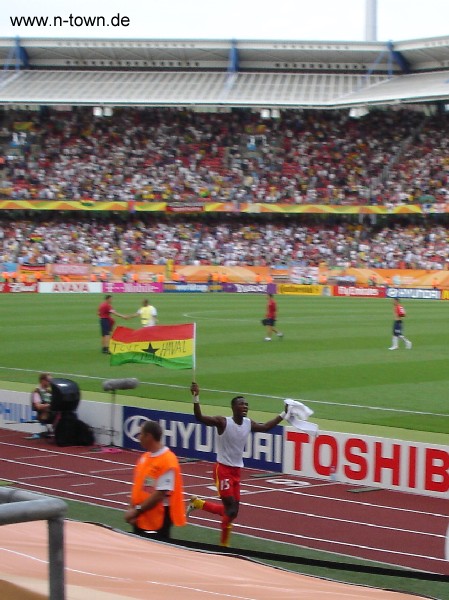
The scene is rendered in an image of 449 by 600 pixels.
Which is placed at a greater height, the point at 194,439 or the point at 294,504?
the point at 194,439

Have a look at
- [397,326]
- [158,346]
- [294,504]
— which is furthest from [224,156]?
[294,504]

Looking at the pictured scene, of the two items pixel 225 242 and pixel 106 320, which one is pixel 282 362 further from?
pixel 225 242

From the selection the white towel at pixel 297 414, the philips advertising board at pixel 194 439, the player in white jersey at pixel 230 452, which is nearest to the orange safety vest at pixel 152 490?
the player in white jersey at pixel 230 452

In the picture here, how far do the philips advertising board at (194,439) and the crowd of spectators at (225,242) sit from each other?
4799 cm

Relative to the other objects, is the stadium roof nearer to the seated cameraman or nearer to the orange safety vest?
the seated cameraman

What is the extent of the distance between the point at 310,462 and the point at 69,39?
62175 mm

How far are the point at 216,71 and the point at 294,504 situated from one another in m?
64.9

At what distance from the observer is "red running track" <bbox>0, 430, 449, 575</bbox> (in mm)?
10297

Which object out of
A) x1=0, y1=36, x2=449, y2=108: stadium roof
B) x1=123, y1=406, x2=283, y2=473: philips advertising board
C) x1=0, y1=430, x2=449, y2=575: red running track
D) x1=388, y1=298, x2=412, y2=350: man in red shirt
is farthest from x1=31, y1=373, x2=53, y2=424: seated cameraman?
x1=0, y1=36, x2=449, y2=108: stadium roof

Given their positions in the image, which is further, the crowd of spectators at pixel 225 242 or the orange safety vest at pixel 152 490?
the crowd of spectators at pixel 225 242

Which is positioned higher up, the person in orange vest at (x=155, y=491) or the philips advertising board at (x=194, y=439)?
the person in orange vest at (x=155, y=491)

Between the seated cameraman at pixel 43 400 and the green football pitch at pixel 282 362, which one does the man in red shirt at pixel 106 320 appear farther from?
the seated cameraman at pixel 43 400

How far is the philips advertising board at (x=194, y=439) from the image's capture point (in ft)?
46.7

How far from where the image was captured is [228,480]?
10.0 meters
